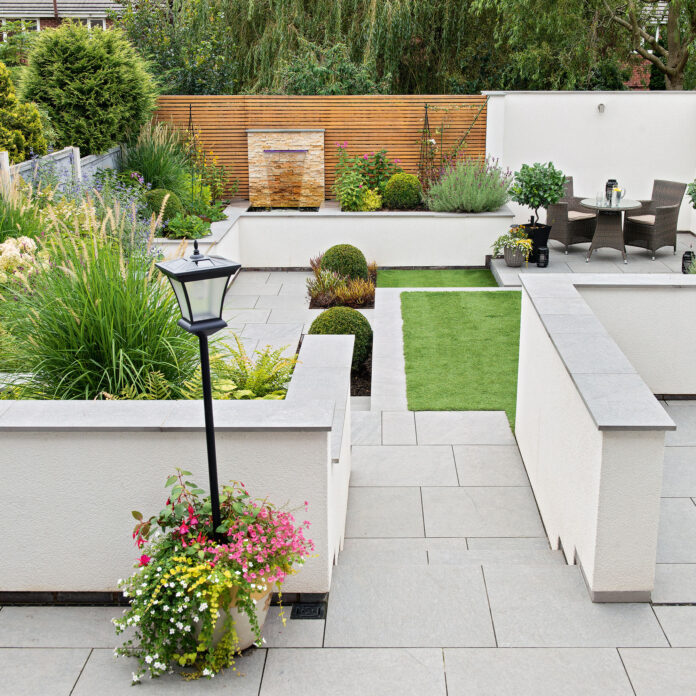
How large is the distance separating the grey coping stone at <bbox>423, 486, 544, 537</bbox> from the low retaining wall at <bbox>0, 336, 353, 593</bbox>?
3.65ft

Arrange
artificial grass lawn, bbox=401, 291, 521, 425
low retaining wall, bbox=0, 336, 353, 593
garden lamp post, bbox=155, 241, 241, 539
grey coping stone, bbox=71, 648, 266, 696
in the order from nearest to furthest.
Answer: garden lamp post, bbox=155, 241, 241, 539 → grey coping stone, bbox=71, 648, 266, 696 → low retaining wall, bbox=0, 336, 353, 593 → artificial grass lawn, bbox=401, 291, 521, 425

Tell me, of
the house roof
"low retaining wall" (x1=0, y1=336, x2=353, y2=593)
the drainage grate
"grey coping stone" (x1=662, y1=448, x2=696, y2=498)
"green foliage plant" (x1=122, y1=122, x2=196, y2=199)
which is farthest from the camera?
the house roof

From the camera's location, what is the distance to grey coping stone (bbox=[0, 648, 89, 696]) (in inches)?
120

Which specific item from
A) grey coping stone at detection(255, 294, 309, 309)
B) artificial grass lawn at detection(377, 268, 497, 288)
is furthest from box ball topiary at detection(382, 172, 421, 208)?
grey coping stone at detection(255, 294, 309, 309)

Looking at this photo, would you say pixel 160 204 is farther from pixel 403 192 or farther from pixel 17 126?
pixel 403 192

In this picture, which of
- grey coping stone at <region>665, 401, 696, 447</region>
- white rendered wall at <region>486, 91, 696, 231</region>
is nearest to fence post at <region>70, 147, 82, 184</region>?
white rendered wall at <region>486, 91, 696, 231</region>

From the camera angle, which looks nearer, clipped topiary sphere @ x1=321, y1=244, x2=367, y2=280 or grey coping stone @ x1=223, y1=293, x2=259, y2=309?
grey coping stone @ x1=223, y1=293, x2=259, y2=309

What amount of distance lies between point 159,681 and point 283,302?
716cm

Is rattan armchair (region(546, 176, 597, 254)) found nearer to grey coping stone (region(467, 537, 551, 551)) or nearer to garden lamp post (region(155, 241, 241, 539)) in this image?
grey coping stone (region(467, 537, 551, 551))

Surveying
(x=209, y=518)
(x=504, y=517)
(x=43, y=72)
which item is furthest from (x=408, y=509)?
(x=43, y=72)

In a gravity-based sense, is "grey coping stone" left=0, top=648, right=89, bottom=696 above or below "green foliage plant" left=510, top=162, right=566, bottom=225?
below

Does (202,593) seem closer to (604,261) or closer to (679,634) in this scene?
(679,634)

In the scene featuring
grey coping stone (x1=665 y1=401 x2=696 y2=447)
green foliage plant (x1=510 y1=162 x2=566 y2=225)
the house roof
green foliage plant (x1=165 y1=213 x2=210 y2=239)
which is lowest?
grey coping stone (x1=665 y1=401 x2=696 y2=447)

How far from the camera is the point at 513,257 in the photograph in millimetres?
10734
